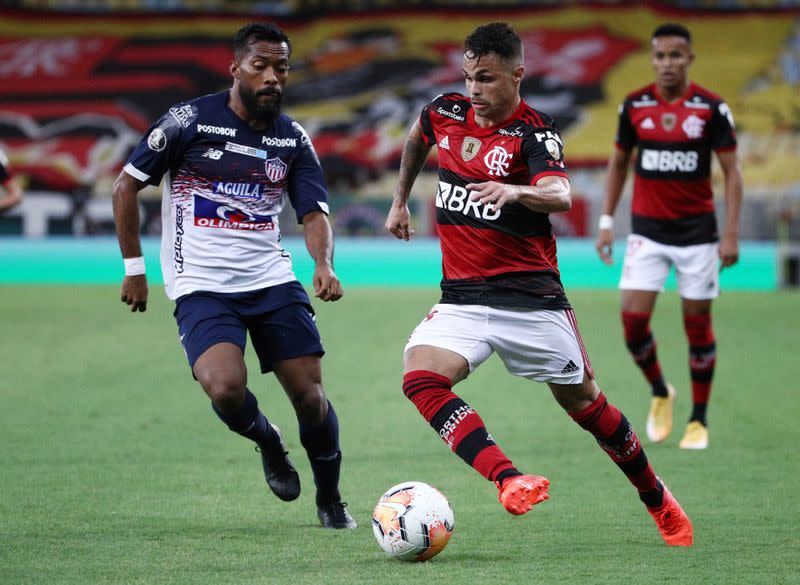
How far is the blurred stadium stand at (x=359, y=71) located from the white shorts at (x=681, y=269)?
2232cm

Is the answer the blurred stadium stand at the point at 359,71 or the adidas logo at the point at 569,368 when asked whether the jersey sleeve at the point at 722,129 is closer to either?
the adidas logo at the point at 569,368

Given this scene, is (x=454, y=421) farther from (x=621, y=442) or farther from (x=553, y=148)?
(x=553, y=148)

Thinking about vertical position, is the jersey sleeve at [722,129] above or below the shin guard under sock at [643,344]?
above

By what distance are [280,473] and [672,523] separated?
1.74 meters

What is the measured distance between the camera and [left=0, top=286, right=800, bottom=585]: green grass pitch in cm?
465

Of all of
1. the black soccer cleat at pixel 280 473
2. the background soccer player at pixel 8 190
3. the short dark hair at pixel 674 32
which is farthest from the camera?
the background soccer player at pixel 8 190

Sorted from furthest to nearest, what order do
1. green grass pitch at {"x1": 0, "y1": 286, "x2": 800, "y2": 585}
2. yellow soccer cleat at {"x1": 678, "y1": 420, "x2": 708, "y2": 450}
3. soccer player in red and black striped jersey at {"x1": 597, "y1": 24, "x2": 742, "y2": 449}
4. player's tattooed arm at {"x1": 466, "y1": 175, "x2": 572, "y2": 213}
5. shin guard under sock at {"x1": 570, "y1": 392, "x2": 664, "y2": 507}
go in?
soccer player in red and black striped jersey at {"x1": 597, "y1": 24, "x2": 742, "y2": 449}, yellow soccer cleat at {"x1": 678, "y1": 420, "x2": 708, "y2": 450}, shin guard under sock at {"x1": 570, "y1": 392, "x2": 664, "y2": 507}, green grass pitch at {"x1": 0, "y1": 286, "x2": 800, "y2": 585}, player's tattooed arm at {"x1": 466, "y1": 175, "x2": 572, "y2": 213}

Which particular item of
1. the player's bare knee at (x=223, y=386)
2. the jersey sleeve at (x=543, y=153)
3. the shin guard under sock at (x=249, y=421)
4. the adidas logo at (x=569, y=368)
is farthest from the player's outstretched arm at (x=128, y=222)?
the adidas logo at (x=569, y=368)

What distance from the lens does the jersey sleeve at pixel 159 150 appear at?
5.38 meters

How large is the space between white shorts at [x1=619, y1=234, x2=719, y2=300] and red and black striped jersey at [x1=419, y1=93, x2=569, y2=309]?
3.20m

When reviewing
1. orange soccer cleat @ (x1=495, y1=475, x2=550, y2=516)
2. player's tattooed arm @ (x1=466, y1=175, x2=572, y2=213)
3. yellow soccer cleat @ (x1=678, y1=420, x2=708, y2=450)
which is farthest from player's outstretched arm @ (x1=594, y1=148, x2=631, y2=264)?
orange soccer cleat @ (x1=495, y1=475, x2=550, y2=516)

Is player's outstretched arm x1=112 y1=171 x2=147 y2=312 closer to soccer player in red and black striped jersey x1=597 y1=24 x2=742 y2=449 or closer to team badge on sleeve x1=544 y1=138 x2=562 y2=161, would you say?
team badge on sleeve x1=544 y1=138 x2=562 y2=161

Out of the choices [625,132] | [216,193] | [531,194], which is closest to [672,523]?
[531,194]

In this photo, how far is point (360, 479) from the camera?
22.1 feet
